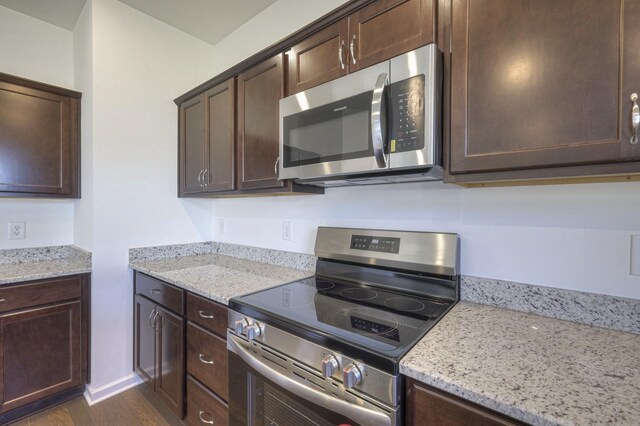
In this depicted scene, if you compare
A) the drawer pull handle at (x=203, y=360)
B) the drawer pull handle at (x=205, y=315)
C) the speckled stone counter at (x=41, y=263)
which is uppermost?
the speckled stone counter at (x=41, y=263)

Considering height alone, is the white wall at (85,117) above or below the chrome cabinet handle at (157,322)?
above

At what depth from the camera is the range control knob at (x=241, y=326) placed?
3.99 feet

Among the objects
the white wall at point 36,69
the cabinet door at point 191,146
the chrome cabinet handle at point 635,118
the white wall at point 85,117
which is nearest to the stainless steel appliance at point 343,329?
the chrome cabinet handle at point 635,118

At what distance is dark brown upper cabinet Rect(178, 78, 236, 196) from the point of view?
193 cm

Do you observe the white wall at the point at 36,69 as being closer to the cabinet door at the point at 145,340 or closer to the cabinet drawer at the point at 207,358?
the cabinet door at the point at 145,340

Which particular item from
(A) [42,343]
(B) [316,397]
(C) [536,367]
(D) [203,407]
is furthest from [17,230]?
(C) [536,367]

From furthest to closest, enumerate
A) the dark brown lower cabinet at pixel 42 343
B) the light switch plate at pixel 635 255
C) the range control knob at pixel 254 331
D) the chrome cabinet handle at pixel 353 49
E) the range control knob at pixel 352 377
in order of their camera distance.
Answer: the dark brown lower cabinet at pixel 42 343
the chrome cabinet handle at pixel 353 49
the range control knob at pixel 254 331
the light switch plate at pixel 635 255
the range control knob at pixel 352 377

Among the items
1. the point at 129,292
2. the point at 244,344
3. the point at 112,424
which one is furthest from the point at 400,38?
the point at 112,424

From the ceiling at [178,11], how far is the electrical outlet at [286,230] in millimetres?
Answer: 1553

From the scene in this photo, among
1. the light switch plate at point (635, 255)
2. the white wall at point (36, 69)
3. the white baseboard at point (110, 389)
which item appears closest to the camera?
the light switch plate at point (635, 255)

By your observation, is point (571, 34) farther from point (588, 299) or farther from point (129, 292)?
point (129, 292)

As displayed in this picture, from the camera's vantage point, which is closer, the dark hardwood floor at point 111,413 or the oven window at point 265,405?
the oven window at point 265,405

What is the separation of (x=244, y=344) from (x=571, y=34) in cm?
149

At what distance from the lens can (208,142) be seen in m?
2.11
